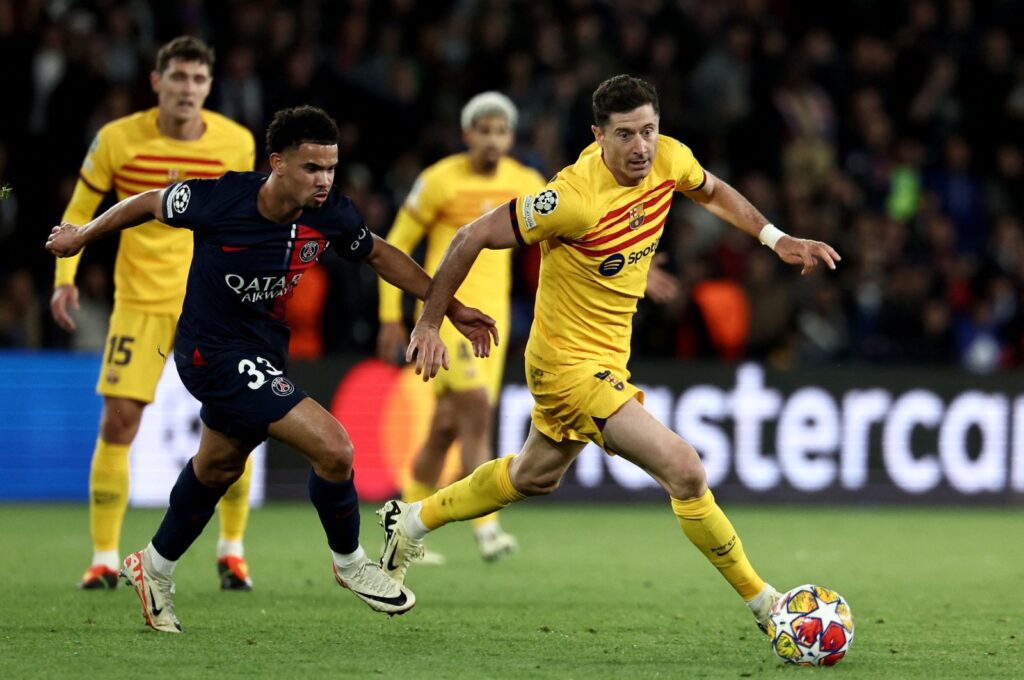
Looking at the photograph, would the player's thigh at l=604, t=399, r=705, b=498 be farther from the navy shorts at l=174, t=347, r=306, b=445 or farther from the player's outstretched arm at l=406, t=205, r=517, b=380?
the navy shorts at l=174, t=347, r=306, b=445

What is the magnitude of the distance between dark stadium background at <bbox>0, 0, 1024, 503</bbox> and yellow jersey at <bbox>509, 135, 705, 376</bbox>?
6408mm

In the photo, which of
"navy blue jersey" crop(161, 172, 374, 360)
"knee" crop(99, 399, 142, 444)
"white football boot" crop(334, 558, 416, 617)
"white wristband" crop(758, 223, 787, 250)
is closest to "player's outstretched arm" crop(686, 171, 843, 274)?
"white wristband" crop(758, 223, 787, 250)

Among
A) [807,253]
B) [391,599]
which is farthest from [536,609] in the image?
[807,253]

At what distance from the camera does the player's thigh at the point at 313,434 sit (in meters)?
6.45

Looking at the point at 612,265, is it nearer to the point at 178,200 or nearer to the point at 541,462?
the point at 541,462

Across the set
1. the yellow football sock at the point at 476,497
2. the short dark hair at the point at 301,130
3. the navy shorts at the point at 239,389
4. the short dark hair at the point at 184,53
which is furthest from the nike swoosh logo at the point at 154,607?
the short dark hair at the point at 184,53

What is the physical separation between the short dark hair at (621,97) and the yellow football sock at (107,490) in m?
3.14

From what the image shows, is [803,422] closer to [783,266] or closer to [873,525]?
[873,525]

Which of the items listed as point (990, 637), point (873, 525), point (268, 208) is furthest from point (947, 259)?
point (268, 208)

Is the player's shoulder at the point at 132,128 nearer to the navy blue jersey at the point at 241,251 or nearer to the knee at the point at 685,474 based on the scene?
the navy blue jersey at the point at 241,251

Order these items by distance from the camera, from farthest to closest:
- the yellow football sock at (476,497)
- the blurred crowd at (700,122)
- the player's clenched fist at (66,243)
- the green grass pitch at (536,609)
Answer: the blurred crowd at (700,122) < the yellow football sock at (476,497) < the player's clenched fist at (66,243) < the green grass pitch at (536,609)

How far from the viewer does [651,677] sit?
581 centimetres

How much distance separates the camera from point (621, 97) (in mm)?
6598

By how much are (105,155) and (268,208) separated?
191 centimetres
